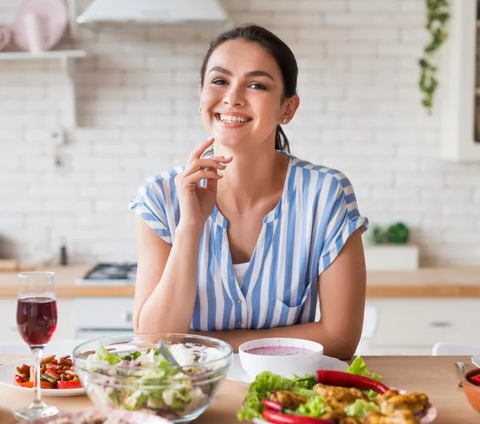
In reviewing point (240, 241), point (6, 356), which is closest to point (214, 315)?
point (240, 241)

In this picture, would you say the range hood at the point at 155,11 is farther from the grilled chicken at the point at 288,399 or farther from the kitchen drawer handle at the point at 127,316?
the grilled chicken at the point at 288,399

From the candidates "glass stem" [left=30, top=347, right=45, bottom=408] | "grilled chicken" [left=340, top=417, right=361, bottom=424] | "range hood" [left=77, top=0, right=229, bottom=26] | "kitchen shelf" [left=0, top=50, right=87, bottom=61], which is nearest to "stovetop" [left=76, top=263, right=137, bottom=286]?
"kitchen shelf" [left=0, top=50, right=87, bottom=61]

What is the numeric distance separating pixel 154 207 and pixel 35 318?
78cm

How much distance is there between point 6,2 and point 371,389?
122 inches

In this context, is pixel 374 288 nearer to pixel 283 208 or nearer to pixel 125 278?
pixel 125 278

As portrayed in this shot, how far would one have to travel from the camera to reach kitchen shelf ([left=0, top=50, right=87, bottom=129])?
3.68 m

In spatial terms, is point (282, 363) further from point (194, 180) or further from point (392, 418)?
point (194, 180)

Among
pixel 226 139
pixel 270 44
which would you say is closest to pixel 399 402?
pixel 226 139

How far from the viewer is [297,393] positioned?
54.6 inches

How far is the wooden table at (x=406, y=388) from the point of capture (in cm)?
142

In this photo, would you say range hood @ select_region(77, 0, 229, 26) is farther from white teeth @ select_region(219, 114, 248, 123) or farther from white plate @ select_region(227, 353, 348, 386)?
white plate @ select_region(227, 353, 348, 386)

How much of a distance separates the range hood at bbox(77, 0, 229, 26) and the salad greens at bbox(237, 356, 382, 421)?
225 centimetres

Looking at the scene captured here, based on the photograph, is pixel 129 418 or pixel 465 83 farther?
pixel 465 83

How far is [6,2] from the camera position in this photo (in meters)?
3.87
